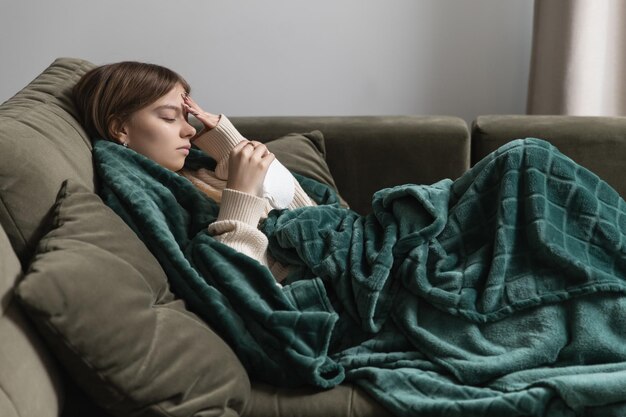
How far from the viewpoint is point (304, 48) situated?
115 inches

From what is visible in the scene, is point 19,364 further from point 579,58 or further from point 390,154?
point 579,58

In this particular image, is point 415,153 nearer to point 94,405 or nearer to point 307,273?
point 307,273

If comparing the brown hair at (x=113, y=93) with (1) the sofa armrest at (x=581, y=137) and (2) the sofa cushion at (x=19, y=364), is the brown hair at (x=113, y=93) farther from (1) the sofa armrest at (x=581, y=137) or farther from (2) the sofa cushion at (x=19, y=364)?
(1) the sofa armrest at (x=581, y=137)

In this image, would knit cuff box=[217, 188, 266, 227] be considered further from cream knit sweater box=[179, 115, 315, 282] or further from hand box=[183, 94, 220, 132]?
hand box=[183, 94, 220, 132]

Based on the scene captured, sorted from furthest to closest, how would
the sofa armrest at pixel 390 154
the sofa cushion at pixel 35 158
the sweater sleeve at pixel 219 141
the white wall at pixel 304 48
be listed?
the white wall at pixel 304 48 < the sofa armrest at pixel 390 154 < the sweater sleeve at pixel 219 141 < the sofa cushion at pixel 35 158

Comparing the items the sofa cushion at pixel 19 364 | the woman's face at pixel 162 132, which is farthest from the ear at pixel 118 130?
the sofa cushion at pixel 19 364

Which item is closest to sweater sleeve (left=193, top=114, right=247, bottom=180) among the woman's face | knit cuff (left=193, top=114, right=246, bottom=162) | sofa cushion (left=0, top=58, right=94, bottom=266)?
knit cuff (left=193, top=114, right=246, bottom=162)

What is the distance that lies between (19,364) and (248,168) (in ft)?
2.56

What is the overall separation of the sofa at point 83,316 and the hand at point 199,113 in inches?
10.1

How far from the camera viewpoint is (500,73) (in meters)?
2.94

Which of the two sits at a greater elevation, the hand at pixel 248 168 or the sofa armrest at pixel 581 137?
the hand at pixel 248 168

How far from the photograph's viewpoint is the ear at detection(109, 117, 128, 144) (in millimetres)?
1884

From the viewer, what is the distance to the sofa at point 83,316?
3.98ft

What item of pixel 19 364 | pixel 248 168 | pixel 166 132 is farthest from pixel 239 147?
pixel 19 364
